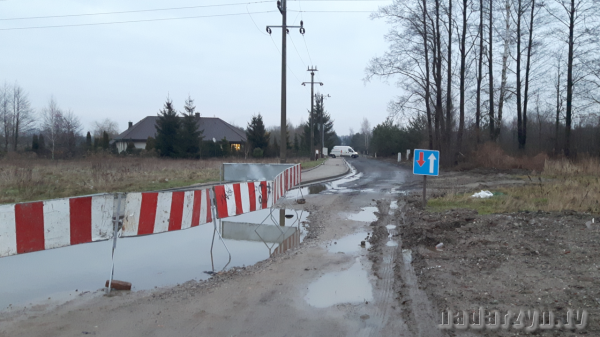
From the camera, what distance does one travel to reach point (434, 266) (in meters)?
6.11

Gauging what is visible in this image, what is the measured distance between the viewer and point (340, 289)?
17.8ft

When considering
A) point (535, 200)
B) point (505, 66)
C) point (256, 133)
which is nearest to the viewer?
point (535, 200)

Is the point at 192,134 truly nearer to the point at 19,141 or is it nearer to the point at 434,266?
the point at 19,141

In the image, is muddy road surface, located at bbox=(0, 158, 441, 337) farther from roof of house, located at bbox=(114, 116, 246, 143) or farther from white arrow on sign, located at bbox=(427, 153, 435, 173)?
roof of house, located at bbox=(114, 116, 246, 143)

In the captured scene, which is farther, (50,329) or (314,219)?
(314,219)

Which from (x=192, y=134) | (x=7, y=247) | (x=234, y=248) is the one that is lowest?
(x=234, y=248)

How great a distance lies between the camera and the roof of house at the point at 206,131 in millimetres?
66375

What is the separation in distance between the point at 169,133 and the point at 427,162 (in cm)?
4044

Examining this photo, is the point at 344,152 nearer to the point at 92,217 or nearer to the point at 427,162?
the point at 427,162

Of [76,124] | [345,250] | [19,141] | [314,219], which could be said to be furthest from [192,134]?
[345,250]

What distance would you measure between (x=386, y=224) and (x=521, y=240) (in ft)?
10.6

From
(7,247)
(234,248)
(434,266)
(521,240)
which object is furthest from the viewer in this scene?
(234,248)

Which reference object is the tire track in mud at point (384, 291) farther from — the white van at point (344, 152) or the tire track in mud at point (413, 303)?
the white van at point (344, 152)
